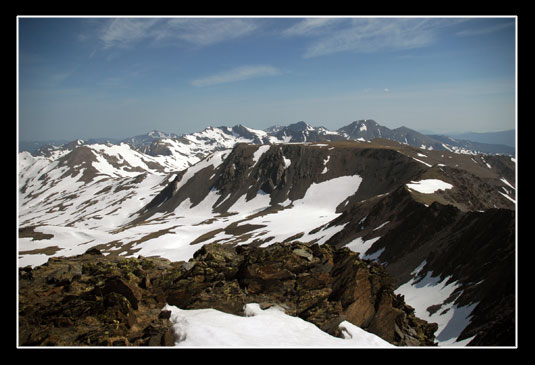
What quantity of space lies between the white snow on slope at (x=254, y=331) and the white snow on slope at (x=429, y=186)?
76600 mm

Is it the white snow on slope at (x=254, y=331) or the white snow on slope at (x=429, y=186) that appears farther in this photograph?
the white snow on slope at (x=429, y=186)

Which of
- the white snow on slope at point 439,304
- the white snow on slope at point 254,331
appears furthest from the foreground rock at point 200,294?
the white snow on slope at point 439,304

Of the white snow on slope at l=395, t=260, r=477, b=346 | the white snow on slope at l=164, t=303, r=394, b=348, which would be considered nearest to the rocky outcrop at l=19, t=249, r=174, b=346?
the white snow on slope at l=164, t=303, r=394, b=348

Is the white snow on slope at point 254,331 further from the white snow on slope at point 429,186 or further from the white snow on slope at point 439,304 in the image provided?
the white snow on slope at point 429,186

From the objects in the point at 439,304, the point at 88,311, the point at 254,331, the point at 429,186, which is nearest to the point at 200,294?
the point at 254,331

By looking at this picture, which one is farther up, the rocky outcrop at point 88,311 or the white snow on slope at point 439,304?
the rocky outcrop at point 88,311

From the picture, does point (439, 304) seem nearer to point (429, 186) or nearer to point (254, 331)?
point (254, 331)

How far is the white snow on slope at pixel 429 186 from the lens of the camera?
85438 mm

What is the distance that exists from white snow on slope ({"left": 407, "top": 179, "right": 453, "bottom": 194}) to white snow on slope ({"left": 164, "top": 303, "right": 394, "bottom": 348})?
76.6 meters

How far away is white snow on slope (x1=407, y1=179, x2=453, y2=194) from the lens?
85438mm

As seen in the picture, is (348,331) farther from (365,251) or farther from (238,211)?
(238,211)

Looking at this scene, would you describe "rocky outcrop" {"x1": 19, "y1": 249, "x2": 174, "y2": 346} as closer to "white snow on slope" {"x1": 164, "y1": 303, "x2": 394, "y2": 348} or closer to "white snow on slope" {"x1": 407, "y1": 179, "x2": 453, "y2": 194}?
"white snow on slope" {"x1": 164, "y1": 303, "x2": 394, "y2": 348}
